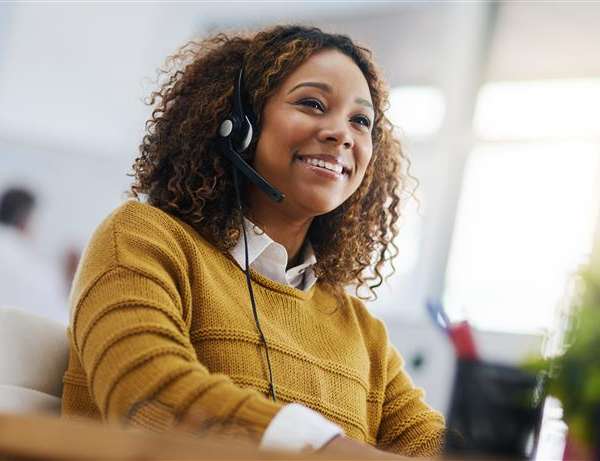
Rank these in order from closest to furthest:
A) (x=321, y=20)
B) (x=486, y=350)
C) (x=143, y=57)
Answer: (x=486, y=350)
(x=321, y=20)
(x=143, y=57)

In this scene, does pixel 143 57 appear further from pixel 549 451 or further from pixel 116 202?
pixel 549 451

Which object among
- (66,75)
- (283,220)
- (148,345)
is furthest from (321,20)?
(148,345)

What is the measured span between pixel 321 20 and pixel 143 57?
1.15 metres

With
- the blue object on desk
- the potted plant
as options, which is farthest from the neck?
the potted plant

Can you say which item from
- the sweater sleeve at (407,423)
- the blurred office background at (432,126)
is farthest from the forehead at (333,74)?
the blurred office background at (432,126)

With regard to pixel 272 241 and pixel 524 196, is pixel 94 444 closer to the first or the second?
pixel 272 241

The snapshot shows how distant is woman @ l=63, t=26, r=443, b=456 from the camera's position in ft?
4.42

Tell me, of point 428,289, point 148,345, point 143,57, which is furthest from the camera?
point 143,57

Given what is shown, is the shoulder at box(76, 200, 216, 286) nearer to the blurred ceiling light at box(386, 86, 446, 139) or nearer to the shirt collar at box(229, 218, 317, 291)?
the shirt collar at box(229, 218, 317, 291)

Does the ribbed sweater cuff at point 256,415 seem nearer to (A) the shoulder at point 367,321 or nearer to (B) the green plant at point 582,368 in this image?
(B) the green plant at point 582,368

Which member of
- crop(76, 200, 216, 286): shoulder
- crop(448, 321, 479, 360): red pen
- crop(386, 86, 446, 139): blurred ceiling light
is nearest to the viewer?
crop(448, 321, 479, 360): red pen

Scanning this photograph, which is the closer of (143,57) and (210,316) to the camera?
(210,316)

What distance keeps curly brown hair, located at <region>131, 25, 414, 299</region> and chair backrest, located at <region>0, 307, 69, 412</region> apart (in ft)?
0.97

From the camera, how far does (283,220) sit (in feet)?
5.59
